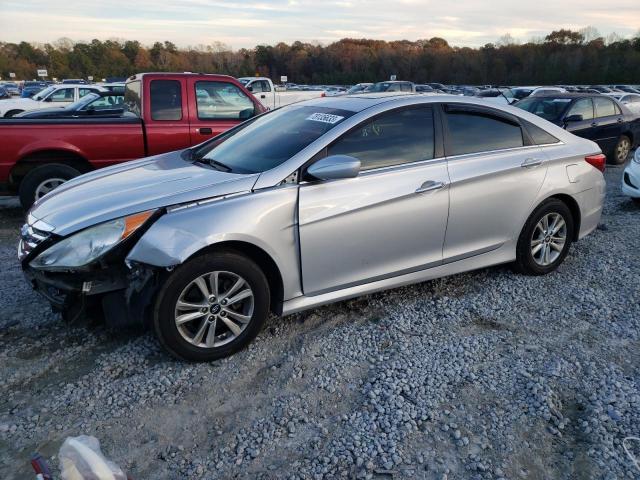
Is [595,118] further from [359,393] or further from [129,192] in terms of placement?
[129,192]

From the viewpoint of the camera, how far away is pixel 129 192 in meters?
3.36

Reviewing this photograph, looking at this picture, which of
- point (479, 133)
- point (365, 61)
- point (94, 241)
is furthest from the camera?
point (365, 61)

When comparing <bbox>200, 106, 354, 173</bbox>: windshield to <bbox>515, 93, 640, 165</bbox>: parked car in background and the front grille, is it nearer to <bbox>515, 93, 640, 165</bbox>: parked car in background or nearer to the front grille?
the front grille

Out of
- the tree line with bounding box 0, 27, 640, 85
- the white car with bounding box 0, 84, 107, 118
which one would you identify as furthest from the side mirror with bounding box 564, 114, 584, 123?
the tree line with bounding box 0, 27, 640, 85

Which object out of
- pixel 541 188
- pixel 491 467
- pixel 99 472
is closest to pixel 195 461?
pixel 99 472

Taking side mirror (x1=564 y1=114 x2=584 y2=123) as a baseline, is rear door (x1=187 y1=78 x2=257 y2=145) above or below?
above

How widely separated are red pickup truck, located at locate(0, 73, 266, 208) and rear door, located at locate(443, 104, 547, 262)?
4038 mm

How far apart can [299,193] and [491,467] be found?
1.91m

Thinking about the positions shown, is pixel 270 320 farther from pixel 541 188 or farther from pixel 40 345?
pixel 541 188

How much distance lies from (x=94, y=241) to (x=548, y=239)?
3.79 metres

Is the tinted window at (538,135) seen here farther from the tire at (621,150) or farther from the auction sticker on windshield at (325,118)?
the tire at (621,150)

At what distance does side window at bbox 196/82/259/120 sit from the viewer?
23.4 ft

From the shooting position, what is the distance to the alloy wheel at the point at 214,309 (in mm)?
3137

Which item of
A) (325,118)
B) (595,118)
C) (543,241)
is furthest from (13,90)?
(543,241)
